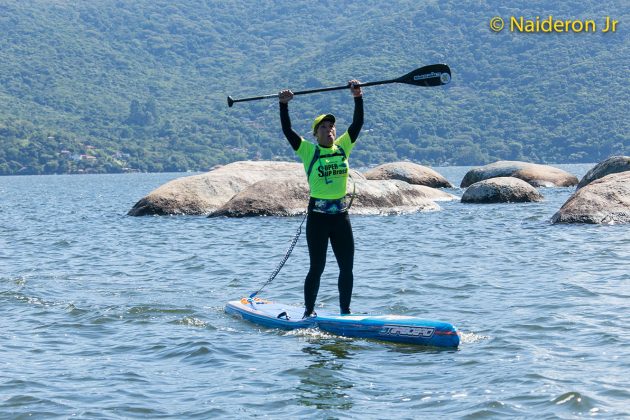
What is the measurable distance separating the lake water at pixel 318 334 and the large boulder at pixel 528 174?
19.4 meters

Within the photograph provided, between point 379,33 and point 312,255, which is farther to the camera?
point 379,33

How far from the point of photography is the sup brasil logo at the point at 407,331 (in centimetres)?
1023

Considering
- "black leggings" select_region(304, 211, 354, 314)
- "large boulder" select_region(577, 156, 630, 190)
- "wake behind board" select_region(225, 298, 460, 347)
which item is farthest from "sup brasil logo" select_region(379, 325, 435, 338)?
"large boulder" select_region(577, 156, 630, 190)

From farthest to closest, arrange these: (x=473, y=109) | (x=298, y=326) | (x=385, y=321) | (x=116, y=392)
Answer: (x=473, y=109), (x=298, y=326), (x=385, y=321), (x=116, y=392)

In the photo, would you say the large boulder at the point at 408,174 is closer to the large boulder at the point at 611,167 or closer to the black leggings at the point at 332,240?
the large boulder at the point at 611,167

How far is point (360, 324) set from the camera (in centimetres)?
1086

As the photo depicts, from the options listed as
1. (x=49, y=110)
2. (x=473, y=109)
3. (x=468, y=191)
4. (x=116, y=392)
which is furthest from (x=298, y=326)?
(x=49, y=110)

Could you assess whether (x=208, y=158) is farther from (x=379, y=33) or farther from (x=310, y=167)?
(x=310, y=167)

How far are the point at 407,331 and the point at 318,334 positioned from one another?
1206 mm

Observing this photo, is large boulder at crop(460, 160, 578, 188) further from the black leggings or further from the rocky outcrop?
the black leggings

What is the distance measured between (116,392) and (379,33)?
568 feet

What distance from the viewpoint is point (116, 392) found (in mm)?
8609

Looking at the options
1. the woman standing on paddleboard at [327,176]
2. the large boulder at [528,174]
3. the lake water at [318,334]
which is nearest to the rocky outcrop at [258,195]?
the lake water at [318,334]

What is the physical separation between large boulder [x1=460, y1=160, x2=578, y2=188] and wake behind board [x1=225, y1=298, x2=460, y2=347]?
94.5ft
